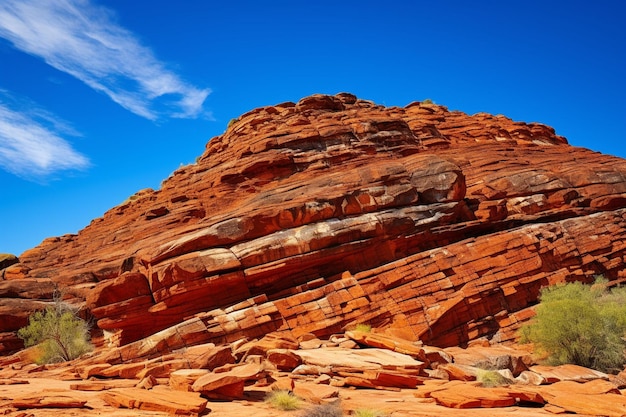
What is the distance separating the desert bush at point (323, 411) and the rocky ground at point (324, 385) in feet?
1.12

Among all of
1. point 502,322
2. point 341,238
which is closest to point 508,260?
point 502,322

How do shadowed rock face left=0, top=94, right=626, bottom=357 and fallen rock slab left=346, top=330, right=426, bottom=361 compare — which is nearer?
fallen rock slab left=346, top=330, right=426, bottom=361

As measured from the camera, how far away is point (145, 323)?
86.1 feet

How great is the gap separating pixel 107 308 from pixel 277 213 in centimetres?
1185

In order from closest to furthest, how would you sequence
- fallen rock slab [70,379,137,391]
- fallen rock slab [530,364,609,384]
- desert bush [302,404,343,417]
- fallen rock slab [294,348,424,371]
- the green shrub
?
desert bush [302,404,343,417] < fallen rock slab [70,379,137,391] < fallen rock slab [294,348,424,371] < fallen rock slab [530,364,609,384] < the green shrub

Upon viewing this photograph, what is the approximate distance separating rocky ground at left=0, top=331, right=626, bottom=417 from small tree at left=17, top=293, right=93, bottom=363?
5.30 m

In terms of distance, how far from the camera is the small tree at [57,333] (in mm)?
26266

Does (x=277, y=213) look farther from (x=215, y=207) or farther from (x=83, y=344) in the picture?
(x=83, y=344)

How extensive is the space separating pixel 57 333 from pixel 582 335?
29633 mm

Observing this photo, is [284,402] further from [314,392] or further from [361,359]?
[361,359]

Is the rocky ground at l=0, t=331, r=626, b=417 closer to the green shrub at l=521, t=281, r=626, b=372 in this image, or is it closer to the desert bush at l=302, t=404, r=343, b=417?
the desert bush at l=302, t=404, r=343, b=417

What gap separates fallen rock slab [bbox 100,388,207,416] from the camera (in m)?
10.9

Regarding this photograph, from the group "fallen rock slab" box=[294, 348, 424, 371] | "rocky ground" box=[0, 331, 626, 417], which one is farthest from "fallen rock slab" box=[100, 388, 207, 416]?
"fallen rock slab" box=[294, 348, 424, 371]

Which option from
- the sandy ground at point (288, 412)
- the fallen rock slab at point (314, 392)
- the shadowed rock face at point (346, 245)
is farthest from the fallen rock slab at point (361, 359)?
the shadowed rock face at point (346, 245)
